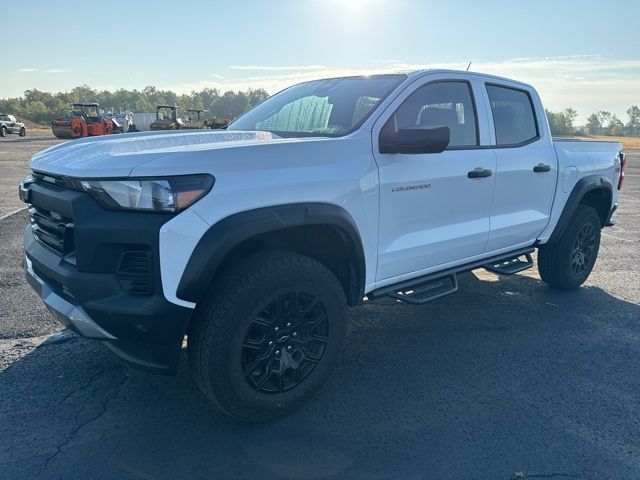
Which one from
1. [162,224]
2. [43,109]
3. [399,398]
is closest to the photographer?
[162,224]

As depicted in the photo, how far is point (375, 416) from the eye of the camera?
9.64 ft

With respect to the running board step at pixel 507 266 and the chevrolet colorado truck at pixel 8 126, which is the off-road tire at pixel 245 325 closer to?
the running board step at pixel 507 266

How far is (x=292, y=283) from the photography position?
8.97ft

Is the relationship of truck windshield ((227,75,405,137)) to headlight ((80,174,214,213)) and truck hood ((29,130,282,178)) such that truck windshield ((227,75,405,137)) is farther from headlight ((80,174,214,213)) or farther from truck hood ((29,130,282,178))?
headlight ((80,174,214,213))

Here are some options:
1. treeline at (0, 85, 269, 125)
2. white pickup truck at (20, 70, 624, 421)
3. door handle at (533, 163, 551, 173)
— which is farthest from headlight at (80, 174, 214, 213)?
treeline at (0, 85, 269, 125)

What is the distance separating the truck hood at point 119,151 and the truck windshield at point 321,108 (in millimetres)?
348

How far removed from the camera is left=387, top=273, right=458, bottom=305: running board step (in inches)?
137

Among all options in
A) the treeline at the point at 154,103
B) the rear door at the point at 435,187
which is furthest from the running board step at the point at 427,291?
the treeline at the point at 154,103

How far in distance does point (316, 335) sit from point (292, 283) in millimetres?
431

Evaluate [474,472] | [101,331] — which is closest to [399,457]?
[474,472]

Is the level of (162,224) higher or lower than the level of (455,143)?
lower

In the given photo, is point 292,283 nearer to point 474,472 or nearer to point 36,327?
point 474,472

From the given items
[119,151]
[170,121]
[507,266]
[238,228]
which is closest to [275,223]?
[238,228]

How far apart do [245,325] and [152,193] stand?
31.3 inches
